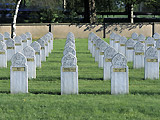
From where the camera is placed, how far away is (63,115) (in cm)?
1189

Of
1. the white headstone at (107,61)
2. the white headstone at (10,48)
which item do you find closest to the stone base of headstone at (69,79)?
the white headstone at (107,61)

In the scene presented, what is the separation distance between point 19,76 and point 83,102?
7.56 ft

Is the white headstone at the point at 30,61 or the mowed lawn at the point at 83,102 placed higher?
the white headstone at the point at 30,61

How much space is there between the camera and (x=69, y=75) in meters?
14.6

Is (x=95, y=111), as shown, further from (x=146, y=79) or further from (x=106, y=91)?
(x=146, y=79)

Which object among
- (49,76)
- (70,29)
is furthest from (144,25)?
(49,76)

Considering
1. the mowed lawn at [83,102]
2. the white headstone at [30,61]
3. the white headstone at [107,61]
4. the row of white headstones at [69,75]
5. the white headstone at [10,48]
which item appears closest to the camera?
the mowed lawn at [83,102]

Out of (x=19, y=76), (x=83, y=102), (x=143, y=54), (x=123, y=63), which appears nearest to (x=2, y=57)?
(x=143, y=54)

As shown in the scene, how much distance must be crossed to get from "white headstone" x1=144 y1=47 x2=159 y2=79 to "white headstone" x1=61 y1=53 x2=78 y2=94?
3.62 m

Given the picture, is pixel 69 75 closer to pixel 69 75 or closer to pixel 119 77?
pixel 69 75

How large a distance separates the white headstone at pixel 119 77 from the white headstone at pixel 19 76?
228 cm

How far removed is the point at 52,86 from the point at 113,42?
13802 millimetres

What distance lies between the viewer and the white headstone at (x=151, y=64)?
17422 millimetres

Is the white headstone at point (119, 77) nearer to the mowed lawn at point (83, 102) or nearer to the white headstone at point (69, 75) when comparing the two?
the mowed lawn at point (83, 102)
